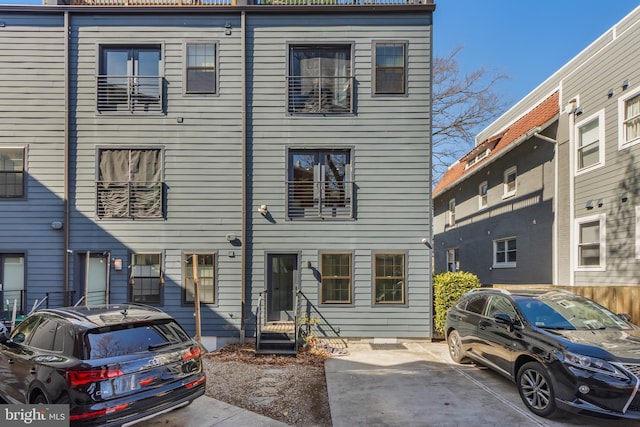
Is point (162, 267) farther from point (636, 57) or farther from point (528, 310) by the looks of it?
point (636, 57)

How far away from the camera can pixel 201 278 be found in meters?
9.16

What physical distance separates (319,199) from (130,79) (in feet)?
19.5

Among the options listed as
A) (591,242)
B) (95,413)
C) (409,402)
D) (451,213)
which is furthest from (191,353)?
(451,213)

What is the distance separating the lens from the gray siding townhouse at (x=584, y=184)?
8648mm

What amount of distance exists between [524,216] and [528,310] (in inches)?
313

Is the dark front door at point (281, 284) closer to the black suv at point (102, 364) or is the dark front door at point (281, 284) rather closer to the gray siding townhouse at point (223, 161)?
the gray siding townhouse at point (223, 161)

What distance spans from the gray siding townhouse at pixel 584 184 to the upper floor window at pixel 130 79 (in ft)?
36.4

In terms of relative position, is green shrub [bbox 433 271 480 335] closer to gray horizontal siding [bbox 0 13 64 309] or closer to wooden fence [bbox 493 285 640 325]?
wooden fence [bbox 493 285 640 325]

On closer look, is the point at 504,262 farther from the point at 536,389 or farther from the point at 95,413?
the point at 95,413

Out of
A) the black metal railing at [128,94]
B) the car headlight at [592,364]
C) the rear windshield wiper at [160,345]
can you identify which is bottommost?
the car headlight at [592,364]

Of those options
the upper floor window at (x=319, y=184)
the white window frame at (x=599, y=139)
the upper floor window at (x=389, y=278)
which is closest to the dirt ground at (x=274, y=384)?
the upper floor window at (x=389, y=278)

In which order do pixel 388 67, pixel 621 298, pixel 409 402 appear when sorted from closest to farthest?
pixel 409 402 < pixel 621 298 < pixel 388 67

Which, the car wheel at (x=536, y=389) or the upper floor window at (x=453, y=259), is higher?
the upper floor window at (x=453, y=259)

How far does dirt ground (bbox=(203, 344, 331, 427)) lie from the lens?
4.96m
